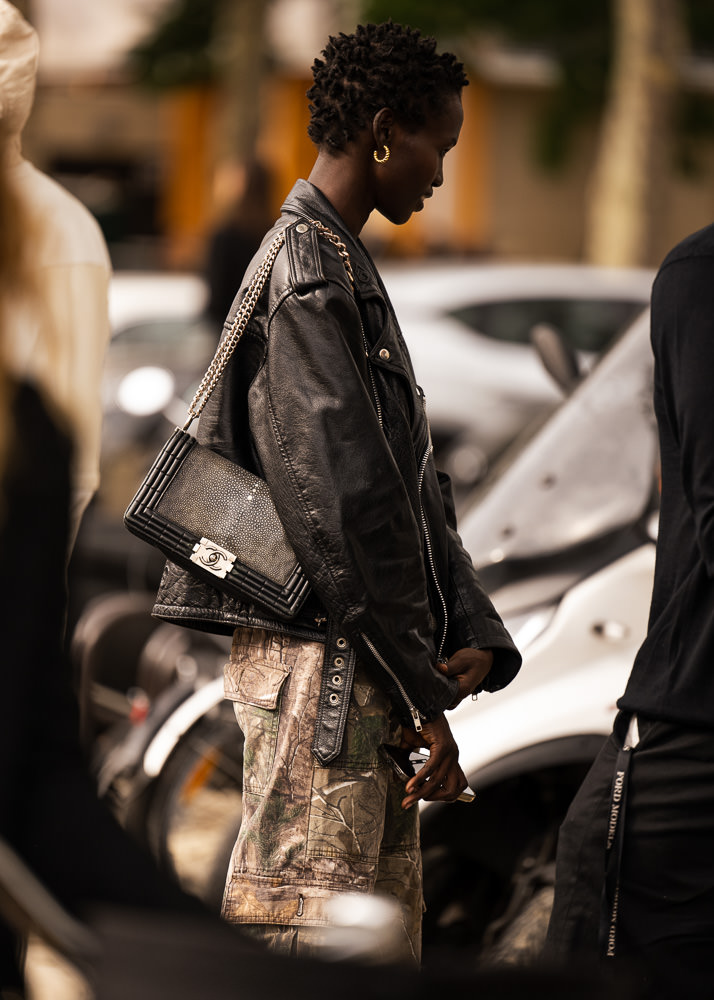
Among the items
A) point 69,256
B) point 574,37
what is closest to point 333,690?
point 69,256

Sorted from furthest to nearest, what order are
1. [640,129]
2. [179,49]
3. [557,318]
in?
[179,49] < [640,129] < [557,318]

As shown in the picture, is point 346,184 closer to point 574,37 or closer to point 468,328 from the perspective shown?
point 468,328

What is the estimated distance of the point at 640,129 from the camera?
18.3 m

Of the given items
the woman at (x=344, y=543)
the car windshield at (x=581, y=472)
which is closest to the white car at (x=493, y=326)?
the car windshield at (x=581, y=472)

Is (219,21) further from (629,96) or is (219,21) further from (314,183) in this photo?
(314,183)

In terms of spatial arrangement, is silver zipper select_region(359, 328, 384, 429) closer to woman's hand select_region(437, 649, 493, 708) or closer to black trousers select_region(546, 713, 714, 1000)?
woman's hand select_region(437, 649, 493, 708)

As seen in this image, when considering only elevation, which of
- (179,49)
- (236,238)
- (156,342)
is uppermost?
(179,49)

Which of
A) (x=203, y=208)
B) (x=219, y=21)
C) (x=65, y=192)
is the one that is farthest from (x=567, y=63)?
(x=65, y=192)

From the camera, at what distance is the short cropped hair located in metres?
2.53

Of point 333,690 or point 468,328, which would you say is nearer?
point 333,690

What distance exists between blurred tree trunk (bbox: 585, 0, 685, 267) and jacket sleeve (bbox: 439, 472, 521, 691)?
16.3 metres

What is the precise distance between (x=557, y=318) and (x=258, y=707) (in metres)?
8.26

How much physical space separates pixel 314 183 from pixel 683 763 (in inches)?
49.5

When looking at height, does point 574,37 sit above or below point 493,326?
above
